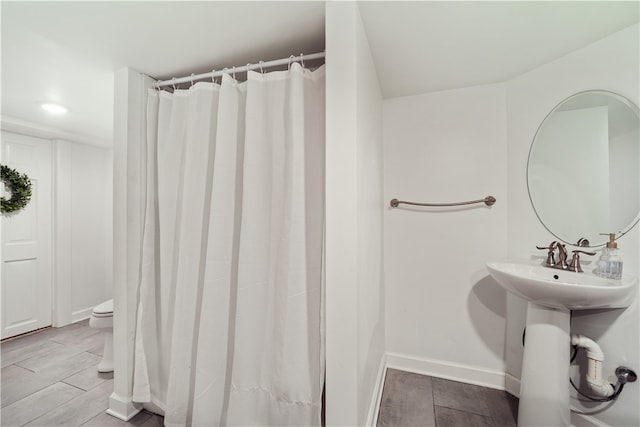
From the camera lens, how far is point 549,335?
1.38m

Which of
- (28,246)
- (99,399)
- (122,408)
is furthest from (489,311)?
(28,246)

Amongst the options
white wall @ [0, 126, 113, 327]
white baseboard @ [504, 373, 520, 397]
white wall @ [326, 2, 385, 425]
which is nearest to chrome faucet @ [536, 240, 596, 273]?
white baseboard @ [504, 373, 520, 397]

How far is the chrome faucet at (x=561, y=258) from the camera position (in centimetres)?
148

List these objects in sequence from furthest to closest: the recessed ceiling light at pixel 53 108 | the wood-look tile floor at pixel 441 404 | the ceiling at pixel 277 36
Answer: the recessed ceiling light at pixel 53 108, the wood-look tile floor at pixel 441 404, the ceiling at pixel 277 36

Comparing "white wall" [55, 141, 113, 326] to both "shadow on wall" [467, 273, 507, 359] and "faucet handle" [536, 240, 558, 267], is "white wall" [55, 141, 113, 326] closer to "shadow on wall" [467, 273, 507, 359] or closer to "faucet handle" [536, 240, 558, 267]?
"shadow on wall" [467, 273, 507, 359]

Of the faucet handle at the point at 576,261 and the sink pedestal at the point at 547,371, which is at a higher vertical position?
the faucet handle at the point at 576,261

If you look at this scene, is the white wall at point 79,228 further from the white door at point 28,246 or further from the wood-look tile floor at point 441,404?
the wood-look tile floor at point 441,404

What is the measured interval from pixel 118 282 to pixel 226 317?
819 millimetres

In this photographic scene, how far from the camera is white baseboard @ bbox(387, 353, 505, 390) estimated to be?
189 centimetres

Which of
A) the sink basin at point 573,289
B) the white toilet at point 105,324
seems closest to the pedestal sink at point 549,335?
the sink basin at point 573,289

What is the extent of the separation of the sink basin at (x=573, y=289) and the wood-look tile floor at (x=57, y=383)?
2.19 meters

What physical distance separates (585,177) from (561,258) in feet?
1.62

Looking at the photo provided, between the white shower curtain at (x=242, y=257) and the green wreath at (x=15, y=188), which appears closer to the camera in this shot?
the white shower curtain at (x=242, y=257)

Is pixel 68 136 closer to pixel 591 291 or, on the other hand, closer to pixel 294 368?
pixel 294 368
